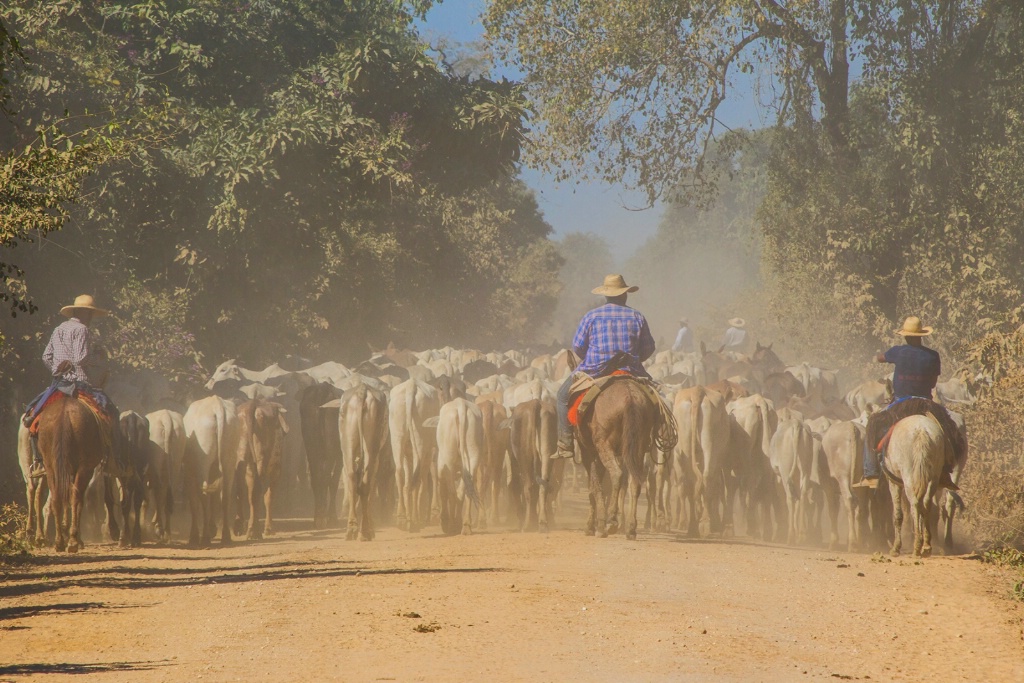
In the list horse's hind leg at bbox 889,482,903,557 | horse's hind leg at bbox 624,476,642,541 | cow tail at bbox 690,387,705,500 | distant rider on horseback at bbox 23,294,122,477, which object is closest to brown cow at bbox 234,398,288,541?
distant rider on horseback at bbox 23,294,122,477

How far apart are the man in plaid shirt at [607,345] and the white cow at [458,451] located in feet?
4.39

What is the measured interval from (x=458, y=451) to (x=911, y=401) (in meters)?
5.61

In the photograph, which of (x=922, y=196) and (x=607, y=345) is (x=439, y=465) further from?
(x=922, y=196)

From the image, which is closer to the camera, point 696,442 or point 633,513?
point 633,513

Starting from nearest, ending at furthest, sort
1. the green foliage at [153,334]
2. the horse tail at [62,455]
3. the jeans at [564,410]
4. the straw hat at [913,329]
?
the horse tail at [62,455]
the straw hat at [913,329]
the jeans at [564,410]
the green foliage at [153,334]

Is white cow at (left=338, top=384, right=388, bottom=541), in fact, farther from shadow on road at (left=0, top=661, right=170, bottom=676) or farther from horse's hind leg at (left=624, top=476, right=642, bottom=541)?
shadow on road at (left=0, top=661, right=170, bottom=676)

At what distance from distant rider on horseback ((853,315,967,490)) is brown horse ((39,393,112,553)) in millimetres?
8931

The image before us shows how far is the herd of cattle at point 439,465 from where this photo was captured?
14938 millimetres

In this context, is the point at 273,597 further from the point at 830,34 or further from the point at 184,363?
the point at 830,34

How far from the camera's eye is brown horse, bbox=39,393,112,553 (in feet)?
43.6

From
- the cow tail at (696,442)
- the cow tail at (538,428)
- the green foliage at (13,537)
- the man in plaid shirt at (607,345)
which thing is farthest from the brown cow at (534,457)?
the green foliage at (13,537)

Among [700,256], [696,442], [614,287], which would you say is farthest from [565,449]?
[700,256]

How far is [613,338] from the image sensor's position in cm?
1449

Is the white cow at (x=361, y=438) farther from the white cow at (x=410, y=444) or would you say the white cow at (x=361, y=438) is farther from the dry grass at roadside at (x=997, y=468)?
the dry grass at roadside at (x=997, y=468)
